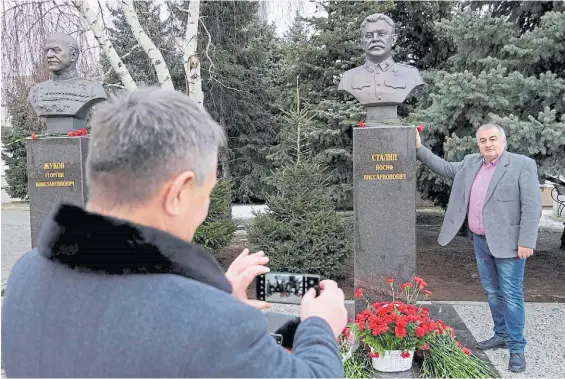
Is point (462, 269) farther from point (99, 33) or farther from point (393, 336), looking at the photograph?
point (99, 33)

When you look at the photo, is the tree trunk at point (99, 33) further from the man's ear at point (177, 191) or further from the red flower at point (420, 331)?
the man's ear at point (177, 191)

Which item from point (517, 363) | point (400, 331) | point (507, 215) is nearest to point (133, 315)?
point (400, 331)

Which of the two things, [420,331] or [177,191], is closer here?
[177,191]

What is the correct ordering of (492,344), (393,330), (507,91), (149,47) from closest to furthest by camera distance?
(393,330), (492,344), (507,91), (149,47)

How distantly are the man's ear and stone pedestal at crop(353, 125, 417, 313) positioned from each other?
389 cm

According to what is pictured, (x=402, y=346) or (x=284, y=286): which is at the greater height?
(x=284, y=286)

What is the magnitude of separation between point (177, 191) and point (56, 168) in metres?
5.06

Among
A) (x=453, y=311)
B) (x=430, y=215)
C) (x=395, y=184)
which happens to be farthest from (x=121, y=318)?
(x=430, y=215)

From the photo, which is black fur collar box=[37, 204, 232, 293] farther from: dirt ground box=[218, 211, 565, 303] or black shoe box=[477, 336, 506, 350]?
dirt ground box=[218, 211, 565, 303]

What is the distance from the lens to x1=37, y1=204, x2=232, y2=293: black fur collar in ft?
2.93

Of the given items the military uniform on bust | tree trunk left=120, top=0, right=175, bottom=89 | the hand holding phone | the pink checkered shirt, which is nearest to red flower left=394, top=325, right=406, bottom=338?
the pink checkered shirt

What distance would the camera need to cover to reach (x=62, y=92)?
18.5 ft

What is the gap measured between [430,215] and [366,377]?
10273 millimetres

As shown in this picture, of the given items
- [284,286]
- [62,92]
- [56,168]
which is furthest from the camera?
[62,92]
